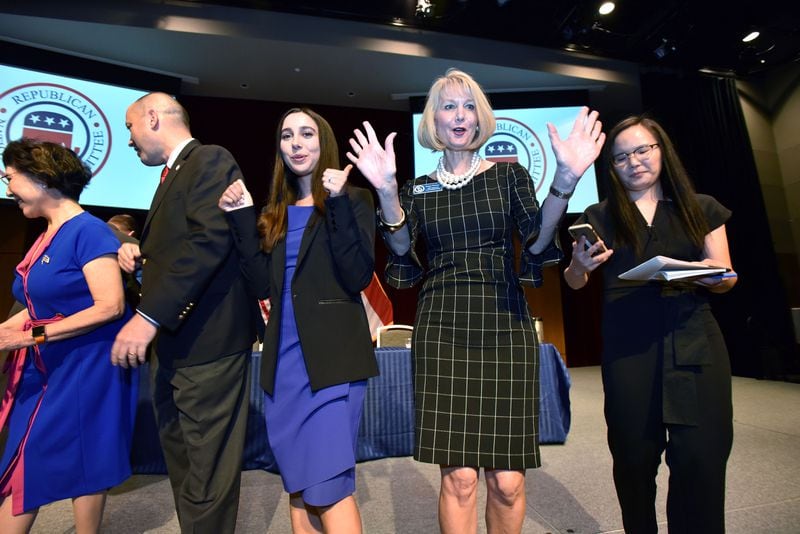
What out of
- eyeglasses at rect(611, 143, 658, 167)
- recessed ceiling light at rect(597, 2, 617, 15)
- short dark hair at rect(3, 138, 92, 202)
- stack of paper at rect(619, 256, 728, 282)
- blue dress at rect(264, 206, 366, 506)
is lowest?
blue dress at rect(264, 206, 366, 506)

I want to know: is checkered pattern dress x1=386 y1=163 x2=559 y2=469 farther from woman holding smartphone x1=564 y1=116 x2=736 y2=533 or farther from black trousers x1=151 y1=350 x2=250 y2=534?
black trousers x1=151 y1=350 x2=250 y2=534

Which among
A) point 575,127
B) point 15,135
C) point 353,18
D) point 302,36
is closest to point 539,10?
point 353,18

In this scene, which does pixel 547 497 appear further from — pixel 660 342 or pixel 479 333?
pixel 479 333

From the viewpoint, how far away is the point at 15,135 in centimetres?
450

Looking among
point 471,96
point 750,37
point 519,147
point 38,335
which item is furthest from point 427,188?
point 750,37

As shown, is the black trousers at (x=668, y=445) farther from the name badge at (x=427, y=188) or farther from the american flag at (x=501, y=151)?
the american flag at (x=501, y=151)

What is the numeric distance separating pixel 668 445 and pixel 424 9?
518cm

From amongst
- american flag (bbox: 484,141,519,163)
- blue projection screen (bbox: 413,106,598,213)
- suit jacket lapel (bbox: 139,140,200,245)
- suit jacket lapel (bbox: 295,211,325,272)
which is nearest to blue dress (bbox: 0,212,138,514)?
suit jacket lapel (bbox: 139,140,200,245)

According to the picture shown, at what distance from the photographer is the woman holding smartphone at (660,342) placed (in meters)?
1.20

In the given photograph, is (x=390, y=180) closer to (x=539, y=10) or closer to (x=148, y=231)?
(x=148, y=231)

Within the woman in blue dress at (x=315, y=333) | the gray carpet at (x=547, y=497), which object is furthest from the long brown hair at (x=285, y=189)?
the gray carpet at (x=547, y=497)

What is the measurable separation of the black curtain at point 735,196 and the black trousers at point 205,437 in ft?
22.1

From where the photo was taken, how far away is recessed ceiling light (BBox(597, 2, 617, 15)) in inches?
200

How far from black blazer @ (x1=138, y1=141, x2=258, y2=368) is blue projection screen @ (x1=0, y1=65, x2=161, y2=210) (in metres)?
4.18
